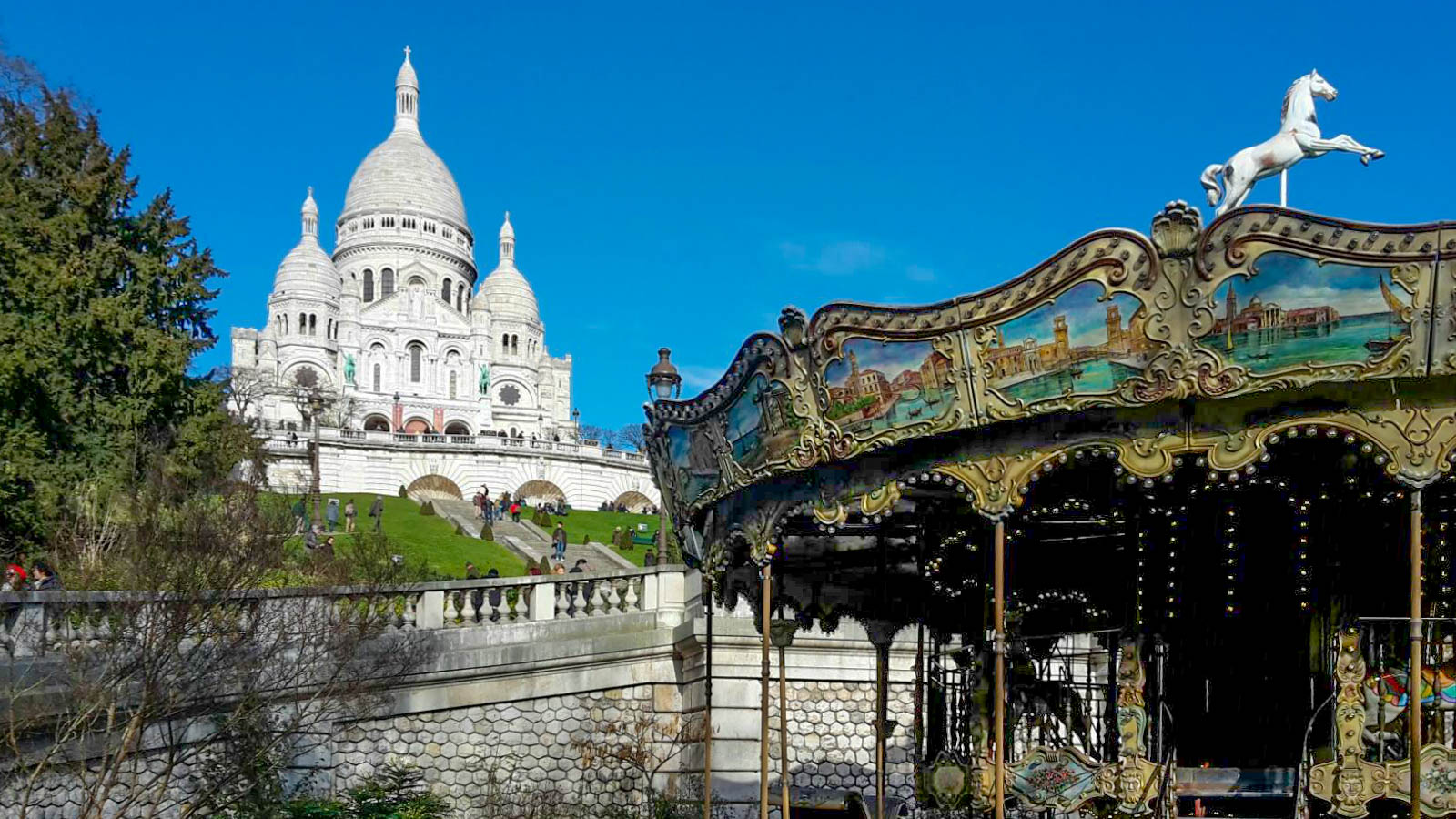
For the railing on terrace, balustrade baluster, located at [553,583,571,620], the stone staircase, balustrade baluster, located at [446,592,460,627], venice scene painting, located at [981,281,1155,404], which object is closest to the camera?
venice scene painting, located at [981,281,1155,404]

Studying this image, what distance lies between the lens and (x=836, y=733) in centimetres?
1933

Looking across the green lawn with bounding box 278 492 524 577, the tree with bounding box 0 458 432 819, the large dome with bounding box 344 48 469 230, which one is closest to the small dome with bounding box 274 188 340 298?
the large dome with bounding box 344 48 469 230

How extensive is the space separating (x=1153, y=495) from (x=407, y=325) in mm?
89833

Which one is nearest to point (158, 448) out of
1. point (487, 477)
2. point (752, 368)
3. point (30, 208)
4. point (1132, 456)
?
point (30, 208)

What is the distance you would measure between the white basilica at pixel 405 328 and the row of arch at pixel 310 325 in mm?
78

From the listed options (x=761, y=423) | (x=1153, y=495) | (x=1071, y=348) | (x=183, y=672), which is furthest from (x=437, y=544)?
(x=1071, y=348)

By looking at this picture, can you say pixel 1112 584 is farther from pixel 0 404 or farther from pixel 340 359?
pixel 340 359

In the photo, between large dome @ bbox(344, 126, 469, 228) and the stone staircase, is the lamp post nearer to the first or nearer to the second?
the stone staircase

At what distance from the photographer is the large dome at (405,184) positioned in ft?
342

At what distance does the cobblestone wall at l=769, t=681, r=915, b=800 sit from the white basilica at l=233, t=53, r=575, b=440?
239ft

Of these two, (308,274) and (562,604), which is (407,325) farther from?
(562,604)

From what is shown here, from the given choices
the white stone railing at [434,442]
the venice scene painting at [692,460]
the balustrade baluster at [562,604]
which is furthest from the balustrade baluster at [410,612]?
the white stone railing at [434,442]

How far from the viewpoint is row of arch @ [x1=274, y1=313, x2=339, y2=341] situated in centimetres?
9700

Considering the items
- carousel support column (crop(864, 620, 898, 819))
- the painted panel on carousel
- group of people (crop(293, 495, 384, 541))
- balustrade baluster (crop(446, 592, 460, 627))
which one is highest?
the painted panel on carousel
